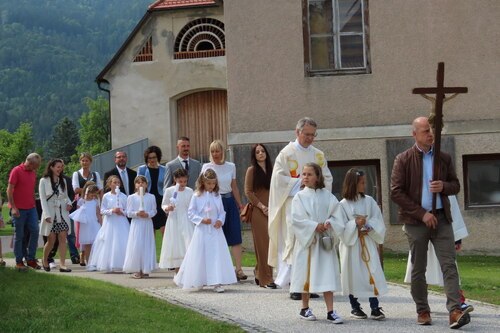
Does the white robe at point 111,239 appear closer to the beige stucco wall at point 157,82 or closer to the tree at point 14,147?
the beige stucco wall at point 157,82

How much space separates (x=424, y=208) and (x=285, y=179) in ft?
9.24

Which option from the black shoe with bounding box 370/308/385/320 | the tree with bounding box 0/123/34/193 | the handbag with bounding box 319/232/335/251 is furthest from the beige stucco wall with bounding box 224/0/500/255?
the tree with bounding box 0/123/34/193

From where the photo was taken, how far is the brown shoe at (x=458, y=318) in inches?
376

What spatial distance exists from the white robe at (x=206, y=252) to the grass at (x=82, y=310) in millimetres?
1189

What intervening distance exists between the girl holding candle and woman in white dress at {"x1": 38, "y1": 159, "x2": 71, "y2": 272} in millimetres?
1457

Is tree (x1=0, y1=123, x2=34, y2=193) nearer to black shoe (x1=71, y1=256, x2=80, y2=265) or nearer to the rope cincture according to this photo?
black shoe (x1=71, y1=256, x2=80, y2=265)

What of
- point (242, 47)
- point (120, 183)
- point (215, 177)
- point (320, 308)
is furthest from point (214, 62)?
point (320, 308)

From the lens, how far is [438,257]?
9.99 m

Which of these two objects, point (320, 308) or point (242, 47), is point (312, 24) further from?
point (320, 308)

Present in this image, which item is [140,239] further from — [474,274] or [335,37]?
[335,37]

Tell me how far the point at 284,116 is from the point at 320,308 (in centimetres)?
839

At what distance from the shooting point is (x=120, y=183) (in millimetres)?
16906

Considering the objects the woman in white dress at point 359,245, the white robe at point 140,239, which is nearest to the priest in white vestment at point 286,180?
the woman in white dress at point 359,245

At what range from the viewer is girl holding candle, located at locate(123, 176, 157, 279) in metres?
15.5
